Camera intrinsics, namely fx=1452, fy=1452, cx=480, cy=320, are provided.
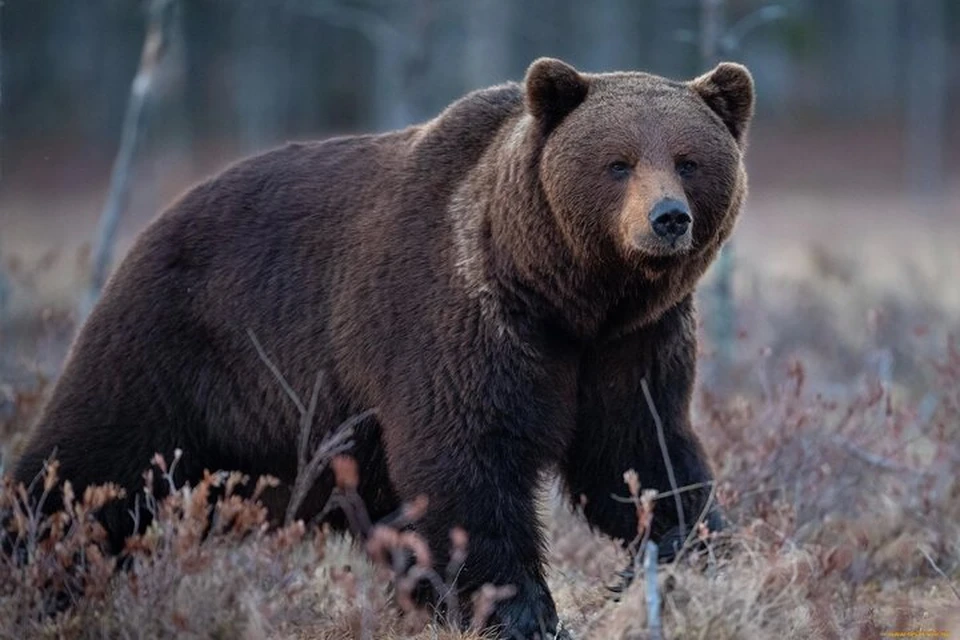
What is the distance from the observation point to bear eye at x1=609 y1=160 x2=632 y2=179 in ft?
15.8

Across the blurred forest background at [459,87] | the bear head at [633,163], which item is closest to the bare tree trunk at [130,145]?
→ the bear head at [633,163]

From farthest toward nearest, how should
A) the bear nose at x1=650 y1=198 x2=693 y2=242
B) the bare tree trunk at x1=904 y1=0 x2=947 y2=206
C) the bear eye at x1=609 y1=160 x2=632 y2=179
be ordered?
1. the bare tree trunk at x1=904 y1=0 x2=947 y2=206
2. the bear eye at x1=609 y1=160 x2=632 y2=179
3. the bear nose at x1=650 y1=198 x2=693 y2=242

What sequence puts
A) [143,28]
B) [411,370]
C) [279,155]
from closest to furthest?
[411,370] < [279,155] < [143,28]

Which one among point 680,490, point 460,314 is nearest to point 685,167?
point 460,314

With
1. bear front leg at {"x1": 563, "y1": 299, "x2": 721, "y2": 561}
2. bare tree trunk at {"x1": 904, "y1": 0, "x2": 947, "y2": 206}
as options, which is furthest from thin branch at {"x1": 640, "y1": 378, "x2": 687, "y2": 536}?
bare tree trunk at {"x1": 904, "y1": 0, "x2": 947, "y2": 206}

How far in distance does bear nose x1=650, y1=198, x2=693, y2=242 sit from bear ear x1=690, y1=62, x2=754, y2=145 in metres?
0.64

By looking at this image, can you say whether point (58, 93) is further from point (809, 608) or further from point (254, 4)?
point (809, 608)

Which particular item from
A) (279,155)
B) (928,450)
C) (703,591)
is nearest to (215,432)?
(279,155)

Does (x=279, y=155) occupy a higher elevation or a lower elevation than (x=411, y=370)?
higher

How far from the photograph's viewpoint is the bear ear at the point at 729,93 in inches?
199

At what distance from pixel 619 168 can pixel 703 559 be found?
1.40 m

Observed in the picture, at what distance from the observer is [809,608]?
4.90m

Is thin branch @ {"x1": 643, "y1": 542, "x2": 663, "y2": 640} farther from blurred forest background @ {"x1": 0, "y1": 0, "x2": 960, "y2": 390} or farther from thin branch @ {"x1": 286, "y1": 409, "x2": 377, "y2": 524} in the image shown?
blurred forest background @ {"x1": 0, "y1": 0, "x2": 960, "y2": 390}

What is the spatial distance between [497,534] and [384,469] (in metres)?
0.66
